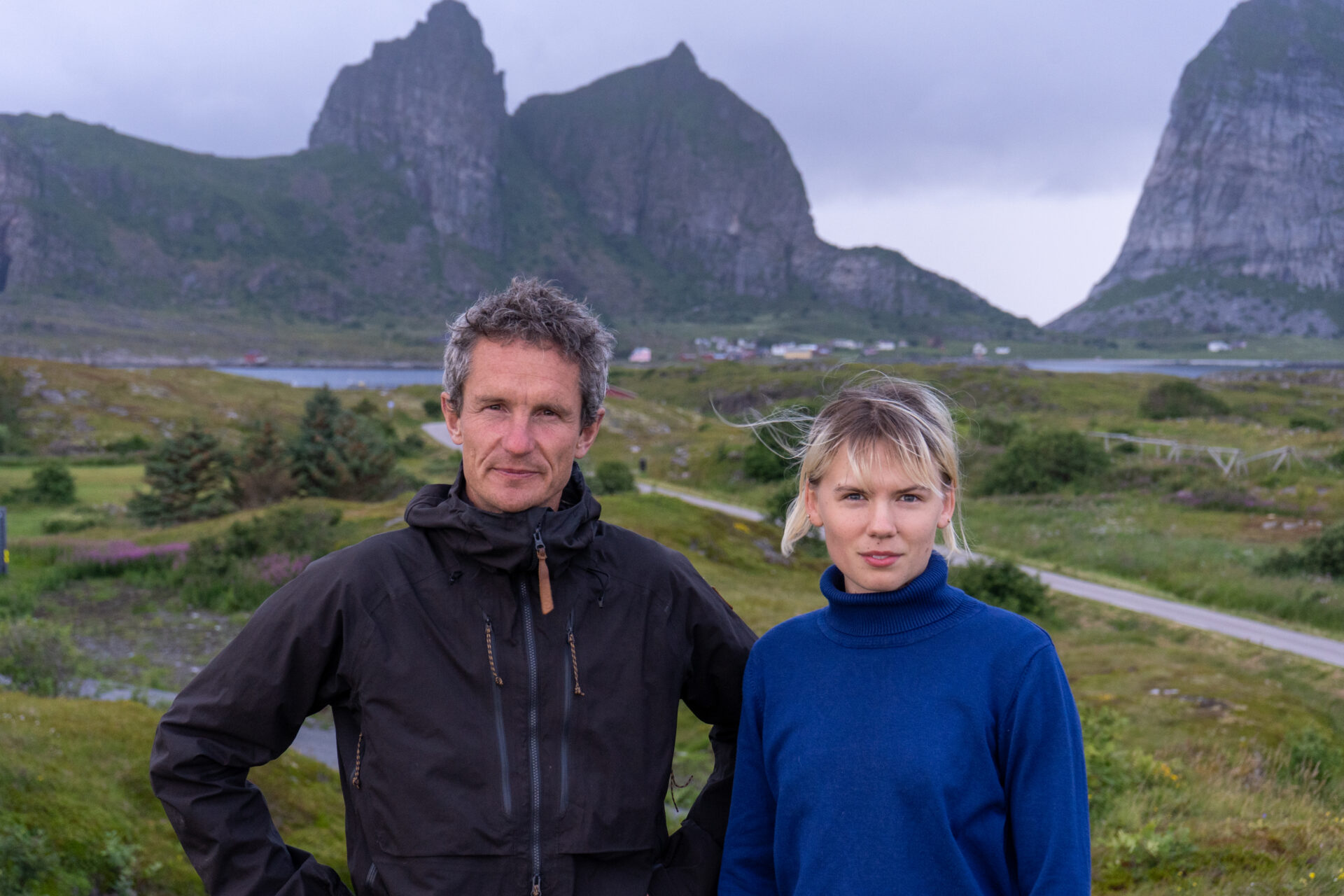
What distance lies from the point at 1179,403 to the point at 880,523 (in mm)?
72740

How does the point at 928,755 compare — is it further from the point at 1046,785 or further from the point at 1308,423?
the point at 1308,423

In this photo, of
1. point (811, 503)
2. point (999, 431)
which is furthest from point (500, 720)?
point (999, 431)

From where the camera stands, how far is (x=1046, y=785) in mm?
2113

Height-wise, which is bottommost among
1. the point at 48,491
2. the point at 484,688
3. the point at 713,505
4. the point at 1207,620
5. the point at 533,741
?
the point at 713,505

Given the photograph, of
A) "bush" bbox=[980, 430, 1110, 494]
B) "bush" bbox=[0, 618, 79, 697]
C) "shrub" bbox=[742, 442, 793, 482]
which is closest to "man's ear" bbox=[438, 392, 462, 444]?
"bush" bbox=[0, 618, 79, 697]

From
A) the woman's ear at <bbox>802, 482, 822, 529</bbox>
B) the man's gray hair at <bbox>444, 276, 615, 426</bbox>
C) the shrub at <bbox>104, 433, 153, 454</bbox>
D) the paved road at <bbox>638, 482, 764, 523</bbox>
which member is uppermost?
the man's gray hair at <bbox>444, 276, 615, 426</bbox>

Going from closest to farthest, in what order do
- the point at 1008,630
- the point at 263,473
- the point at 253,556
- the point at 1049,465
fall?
the point at 1008,630
the point at 253,556
the point at 263,473
the point at 1049,465

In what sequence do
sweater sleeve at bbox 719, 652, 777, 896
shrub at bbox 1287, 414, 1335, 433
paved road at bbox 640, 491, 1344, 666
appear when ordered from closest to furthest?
sweater sleeve at bbox 719, 652, 777, 896
paved road at bbox 640, 491, 1344, 666
shrub at bbox 1287, 414, 1335, 433

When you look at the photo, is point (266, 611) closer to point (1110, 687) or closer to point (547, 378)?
point (547, 378)

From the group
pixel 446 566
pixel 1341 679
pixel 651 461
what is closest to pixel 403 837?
pixel 446 566

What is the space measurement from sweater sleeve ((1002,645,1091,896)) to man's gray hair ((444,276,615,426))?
1491mm

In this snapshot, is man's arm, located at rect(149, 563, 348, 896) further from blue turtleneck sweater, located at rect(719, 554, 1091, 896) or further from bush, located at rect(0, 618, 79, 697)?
bush, located at rect(0, 618, 79, 697)

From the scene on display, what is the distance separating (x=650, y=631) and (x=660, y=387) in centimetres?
10201

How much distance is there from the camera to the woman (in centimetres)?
216
